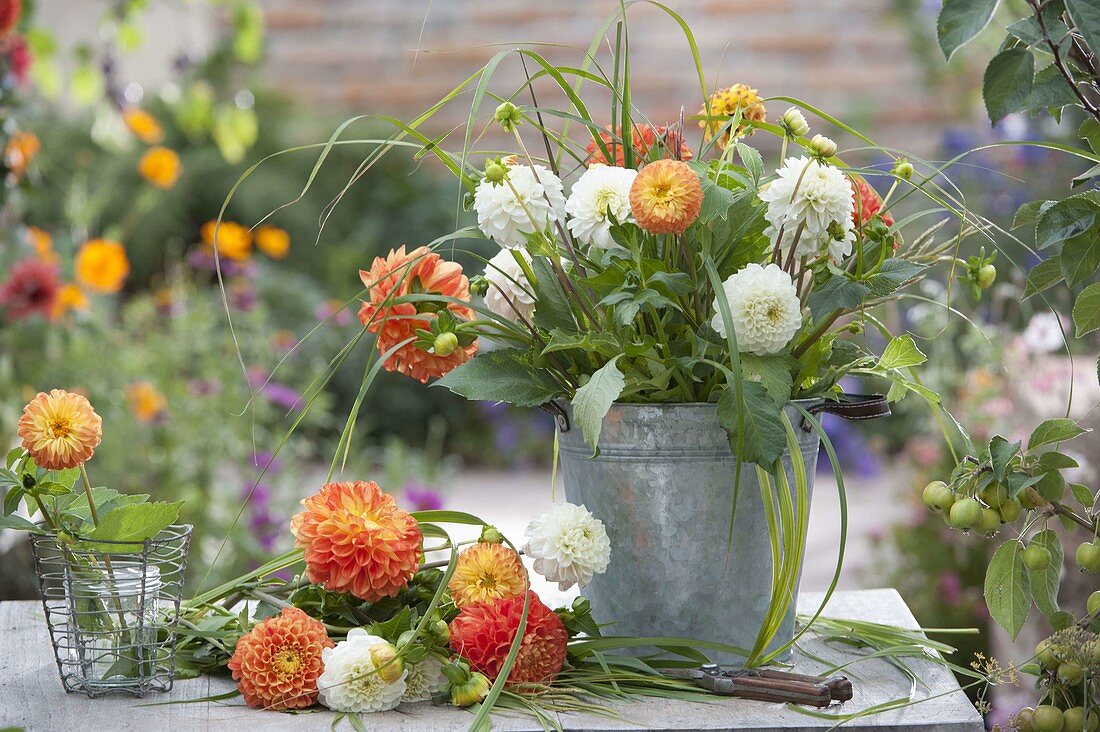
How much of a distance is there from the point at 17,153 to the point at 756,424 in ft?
5.53

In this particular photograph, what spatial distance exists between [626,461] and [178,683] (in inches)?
15.1

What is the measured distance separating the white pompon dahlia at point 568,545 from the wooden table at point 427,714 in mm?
101

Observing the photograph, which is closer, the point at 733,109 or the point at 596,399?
the point at 596,399

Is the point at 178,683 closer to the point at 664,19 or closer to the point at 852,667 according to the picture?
the point at 852,667

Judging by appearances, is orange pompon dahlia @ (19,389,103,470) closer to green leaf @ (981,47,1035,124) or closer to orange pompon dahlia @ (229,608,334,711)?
orange pompon dahlia @ (229,608,334,711)

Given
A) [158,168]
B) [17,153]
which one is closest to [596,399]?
[17,153]

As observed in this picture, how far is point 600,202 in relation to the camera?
0.84 meters

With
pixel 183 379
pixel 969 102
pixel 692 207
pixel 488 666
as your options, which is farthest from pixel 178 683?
pixel 969 102

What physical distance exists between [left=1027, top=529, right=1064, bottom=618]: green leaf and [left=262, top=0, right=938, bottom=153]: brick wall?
13.3 ft

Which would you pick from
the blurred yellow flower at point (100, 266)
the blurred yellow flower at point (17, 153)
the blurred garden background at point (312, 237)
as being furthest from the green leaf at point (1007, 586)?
the blurred yellow flower at point (100, 266)

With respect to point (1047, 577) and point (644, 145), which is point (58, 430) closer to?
point (644, 145)

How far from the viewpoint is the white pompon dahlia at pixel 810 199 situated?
0.81 metres

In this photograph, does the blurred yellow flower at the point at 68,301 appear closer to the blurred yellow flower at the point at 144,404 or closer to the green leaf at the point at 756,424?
A: the blurred yellow flower at the point at 144,404

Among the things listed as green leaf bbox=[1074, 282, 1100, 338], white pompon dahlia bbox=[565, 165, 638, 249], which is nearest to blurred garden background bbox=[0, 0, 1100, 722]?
green leaf bbox=[1074, 282, 1100, 338]
